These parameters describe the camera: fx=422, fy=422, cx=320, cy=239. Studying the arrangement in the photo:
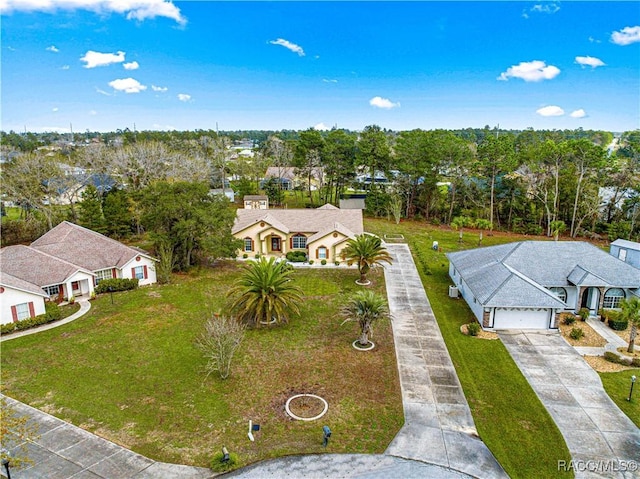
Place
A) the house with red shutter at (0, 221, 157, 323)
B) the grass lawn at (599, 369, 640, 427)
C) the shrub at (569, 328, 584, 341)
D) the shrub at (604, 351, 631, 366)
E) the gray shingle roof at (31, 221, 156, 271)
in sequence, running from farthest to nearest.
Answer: the gray shingle roof at (31, 221, 156, 271)
the house with red shutter at (0, 221, 157, 323)
the shrub at (569, 328, 584, 341)
the shrub at (604, 351, 631, 366)
the grass lawn at (599, 369, 640, 427)

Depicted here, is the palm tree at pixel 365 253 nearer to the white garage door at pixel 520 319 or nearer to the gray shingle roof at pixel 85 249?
the white garage door at pixel 520 319

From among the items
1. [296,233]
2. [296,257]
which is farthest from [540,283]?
[296,233]

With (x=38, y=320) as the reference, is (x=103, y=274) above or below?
above

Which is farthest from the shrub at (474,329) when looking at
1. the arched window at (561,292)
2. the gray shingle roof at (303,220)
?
the gray shingle roof at (303,220)

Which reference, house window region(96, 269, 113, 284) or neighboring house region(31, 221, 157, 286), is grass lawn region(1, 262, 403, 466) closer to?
house window region(96, 269, 113, 284)

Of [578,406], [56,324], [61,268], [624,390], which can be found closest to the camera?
[578,406]

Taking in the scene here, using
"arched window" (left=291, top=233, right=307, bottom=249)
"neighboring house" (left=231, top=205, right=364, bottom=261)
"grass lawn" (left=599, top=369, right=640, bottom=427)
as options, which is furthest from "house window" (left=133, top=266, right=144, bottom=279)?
"grass lawn" (left=599, top=369, right=640, bottom=427)

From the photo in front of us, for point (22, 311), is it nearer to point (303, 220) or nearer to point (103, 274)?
point (103, 274)

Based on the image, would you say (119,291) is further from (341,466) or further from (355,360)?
(341,466)
